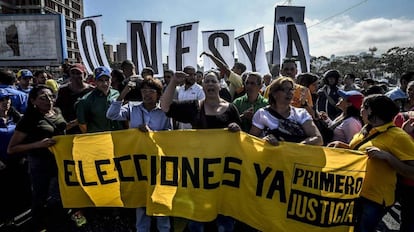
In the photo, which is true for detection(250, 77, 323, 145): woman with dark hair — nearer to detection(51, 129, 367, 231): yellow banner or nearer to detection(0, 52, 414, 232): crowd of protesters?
detection(0, 52, 414, 232): crowd of protesters

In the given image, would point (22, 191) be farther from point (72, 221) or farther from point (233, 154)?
point (233, 154)

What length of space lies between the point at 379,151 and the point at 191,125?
1.90 metres

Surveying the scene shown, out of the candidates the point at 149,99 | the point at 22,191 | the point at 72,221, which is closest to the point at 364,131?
the point at 149,99

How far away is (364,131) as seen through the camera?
3029mm

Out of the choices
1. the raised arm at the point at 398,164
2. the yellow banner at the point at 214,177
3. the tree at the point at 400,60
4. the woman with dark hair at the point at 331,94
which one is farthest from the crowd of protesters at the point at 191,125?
the tree at the point at 400,60

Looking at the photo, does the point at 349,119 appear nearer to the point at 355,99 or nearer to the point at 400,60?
the point at 355,99

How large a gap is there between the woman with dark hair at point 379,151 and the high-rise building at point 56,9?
72992 mm

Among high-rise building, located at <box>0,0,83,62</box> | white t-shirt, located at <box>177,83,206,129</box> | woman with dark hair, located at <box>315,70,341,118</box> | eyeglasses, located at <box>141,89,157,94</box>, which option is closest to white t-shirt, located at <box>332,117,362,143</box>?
eyeglasses, located at <box>141,89,157,94</box>

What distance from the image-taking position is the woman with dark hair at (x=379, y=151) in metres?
2.72

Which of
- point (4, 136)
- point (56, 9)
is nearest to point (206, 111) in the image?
point (4, 136)

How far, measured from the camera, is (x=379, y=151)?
2.74 metres

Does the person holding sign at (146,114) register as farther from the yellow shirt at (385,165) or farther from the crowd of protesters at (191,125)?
the yellow shirt at (385,165)

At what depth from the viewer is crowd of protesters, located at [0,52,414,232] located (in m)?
2.87

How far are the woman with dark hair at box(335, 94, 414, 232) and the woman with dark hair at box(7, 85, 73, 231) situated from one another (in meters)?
3.14
